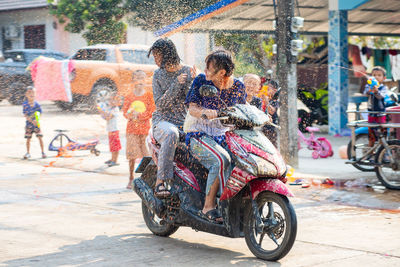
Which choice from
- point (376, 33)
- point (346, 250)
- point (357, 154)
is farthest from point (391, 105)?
point (376, 33)

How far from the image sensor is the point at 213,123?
616 cm

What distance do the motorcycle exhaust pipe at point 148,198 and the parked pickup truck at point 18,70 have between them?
18075 mm

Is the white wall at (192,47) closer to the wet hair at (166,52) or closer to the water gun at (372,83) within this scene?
the water gun at (372,83)

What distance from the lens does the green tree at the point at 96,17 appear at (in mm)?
→ 25388

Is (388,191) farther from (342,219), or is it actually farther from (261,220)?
(261,220)

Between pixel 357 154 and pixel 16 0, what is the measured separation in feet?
89.1

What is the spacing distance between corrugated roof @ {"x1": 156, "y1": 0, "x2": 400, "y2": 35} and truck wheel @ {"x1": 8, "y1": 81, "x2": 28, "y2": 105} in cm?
952

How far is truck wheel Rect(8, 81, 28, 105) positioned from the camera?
79.6ft

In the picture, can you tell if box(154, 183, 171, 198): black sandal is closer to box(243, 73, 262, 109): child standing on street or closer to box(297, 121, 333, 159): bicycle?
box(243, 73, 262, 109): child standing on street

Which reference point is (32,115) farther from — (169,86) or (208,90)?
(208,90)

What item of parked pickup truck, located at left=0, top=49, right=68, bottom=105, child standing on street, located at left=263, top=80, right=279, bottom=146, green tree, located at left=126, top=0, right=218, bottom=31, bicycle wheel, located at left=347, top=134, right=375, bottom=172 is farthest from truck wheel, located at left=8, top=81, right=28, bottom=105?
child standing on street, located at left=263, top=80, right=279, bottom=146

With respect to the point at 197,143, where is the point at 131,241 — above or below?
below

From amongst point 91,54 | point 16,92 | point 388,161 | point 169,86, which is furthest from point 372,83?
point 16,92

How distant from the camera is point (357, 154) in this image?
10648 mm
